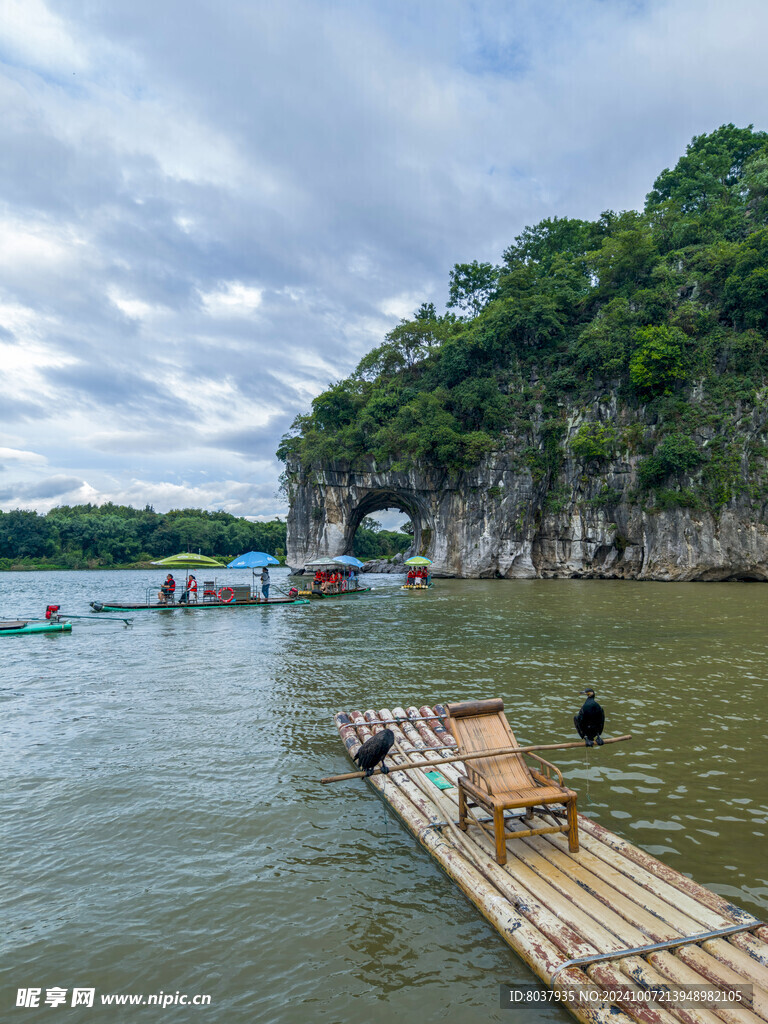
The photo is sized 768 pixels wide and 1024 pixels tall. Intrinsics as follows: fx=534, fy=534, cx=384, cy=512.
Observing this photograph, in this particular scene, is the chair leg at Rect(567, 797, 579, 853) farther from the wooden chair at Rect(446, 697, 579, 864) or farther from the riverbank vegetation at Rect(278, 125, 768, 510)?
the riverbank vegetation at Rect(278, 125, 768, 510)

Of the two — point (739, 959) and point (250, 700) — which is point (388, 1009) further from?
point (250, 700)

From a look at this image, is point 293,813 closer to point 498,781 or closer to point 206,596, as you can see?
point 498,781

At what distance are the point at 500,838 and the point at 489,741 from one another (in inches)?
39.9

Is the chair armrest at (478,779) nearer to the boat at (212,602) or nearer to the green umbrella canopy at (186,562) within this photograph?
the green umbrella canopy at (186,562)

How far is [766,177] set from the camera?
1558 inches

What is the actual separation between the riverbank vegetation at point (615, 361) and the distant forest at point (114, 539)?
3383cm

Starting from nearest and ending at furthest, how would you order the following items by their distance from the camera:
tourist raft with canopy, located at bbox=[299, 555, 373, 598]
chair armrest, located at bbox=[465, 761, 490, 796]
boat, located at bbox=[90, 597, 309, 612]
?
chair armrest, located at bbox=[465, 761, 490, 796] → boat, located at bbox=[90, 597, 309, 612] → tourist raft with canopy, located at bbox=[299, 555, 373, 598]

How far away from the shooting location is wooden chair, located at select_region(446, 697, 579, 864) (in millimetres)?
4488

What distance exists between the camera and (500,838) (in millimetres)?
4406

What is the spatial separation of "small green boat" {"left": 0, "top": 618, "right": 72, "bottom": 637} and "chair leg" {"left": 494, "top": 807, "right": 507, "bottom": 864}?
18.8 meters

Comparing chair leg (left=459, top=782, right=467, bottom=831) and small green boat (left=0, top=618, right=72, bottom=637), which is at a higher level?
chair leg (left=459, top=782, right=467, bottom=831)

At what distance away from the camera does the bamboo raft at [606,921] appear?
308 centimetres

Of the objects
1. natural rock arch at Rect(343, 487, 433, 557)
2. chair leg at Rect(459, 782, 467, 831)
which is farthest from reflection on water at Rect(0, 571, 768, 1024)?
natural rock arch at Rect(343, 487, 433, 557)

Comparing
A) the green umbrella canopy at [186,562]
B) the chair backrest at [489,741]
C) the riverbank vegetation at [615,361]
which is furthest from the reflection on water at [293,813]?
the riverbank vegetation at [615,361]
